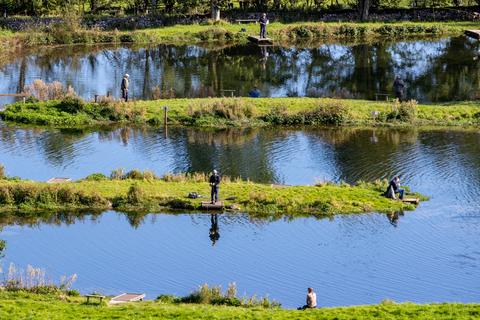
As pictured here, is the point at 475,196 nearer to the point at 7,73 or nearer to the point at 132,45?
the point at 7,73

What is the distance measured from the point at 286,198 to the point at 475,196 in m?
9.58

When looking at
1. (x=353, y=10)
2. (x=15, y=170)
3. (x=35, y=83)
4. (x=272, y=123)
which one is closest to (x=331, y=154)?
(x=272, y=123)

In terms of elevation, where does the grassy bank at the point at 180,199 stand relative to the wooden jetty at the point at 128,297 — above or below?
above

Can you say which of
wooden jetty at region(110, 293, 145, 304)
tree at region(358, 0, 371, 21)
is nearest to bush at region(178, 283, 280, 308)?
wooden jetty at region(110, 293, 145, 304)

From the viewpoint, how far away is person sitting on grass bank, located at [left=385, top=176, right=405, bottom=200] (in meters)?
51.5

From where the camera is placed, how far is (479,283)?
138 feet

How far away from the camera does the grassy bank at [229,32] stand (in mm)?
99875

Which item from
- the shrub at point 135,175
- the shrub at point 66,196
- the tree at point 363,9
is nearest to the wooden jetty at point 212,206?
the shrub at point 135,175

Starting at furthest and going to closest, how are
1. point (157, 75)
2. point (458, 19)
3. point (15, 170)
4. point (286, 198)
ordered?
point (458, 19) < point (157, 75) < point (15, 170) < point (286, 198)

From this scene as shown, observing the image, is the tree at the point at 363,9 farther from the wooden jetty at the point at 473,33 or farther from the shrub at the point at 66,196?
the shrub at the point at 66,196

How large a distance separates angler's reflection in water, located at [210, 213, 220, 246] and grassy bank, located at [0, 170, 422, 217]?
107 centimetres

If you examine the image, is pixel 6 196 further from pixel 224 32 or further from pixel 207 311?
Answer: pixel 224 32

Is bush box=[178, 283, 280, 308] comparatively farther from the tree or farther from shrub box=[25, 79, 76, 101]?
the tree

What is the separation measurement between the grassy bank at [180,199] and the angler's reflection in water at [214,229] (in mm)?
1073
